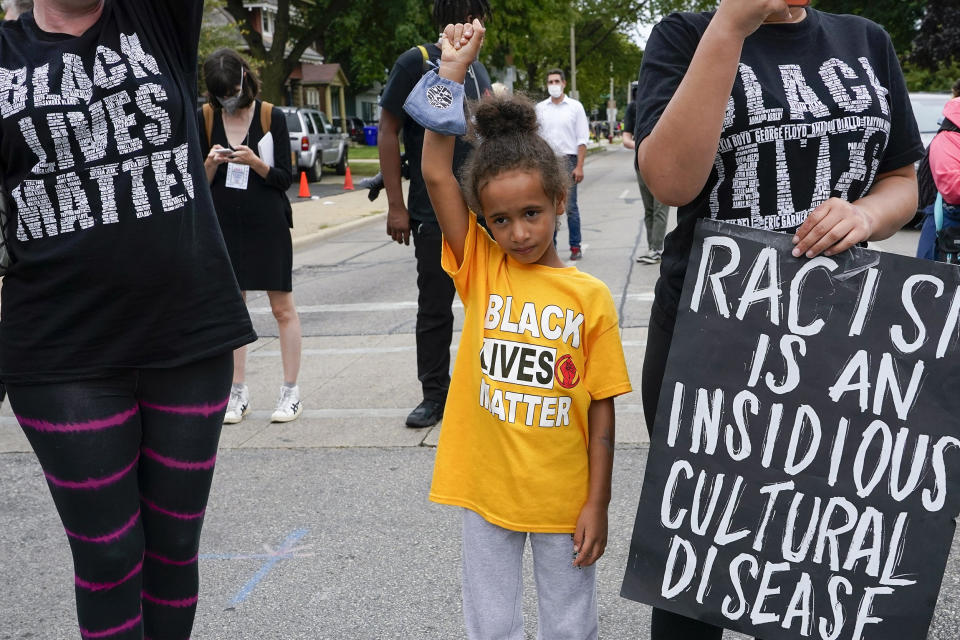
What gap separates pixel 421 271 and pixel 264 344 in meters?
2.67

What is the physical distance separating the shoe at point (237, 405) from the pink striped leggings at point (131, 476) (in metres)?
2.83

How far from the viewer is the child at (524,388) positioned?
2.09 meters

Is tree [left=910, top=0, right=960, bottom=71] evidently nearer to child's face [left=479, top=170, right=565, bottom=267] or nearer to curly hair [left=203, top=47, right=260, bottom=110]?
curly hair [left=203, top=47, right=260, bottom=110]

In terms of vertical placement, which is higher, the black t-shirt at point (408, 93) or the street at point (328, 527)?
the black t-shirt at point (408, 93)

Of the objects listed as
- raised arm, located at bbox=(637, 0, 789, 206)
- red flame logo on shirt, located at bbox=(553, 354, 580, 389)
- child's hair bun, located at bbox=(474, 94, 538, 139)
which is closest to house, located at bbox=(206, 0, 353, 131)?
child's hair bun, located at bbox=(474, 94, 538, 139)

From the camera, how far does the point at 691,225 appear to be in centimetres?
197

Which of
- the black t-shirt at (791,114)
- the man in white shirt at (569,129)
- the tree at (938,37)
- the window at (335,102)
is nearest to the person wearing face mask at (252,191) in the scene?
the black t-shirt at (791,114)

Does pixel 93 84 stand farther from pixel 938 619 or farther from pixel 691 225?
pixel 938 619

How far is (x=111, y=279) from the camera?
2.07 metres

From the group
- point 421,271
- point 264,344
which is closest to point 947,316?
point 421,271

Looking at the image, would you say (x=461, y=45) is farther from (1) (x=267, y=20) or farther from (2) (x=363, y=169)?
(1) (x=267, y=20)

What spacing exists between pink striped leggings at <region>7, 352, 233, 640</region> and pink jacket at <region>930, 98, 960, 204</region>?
139 inches

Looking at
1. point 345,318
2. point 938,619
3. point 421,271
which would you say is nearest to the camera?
point 938,619

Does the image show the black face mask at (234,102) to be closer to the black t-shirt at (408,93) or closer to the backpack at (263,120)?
the backpack at (263,120)
